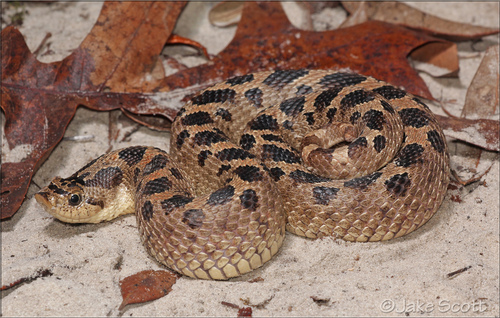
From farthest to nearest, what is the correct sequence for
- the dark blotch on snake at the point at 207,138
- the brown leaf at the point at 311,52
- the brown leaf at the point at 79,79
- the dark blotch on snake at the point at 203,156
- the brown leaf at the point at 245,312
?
1. the brown leaf at the point at 311,52
2. the brown leaf at the point at 79,79
3. the dark blotch on snake at the point at 207,138
4. the dark blotch on snake at the point at 203,156
5. the brown leaf at the point at 245,312

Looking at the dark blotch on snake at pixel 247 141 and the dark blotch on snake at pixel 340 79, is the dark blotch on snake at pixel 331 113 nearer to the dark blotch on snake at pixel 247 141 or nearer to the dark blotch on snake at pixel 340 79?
the dark blotch on snake at pixel 340 79

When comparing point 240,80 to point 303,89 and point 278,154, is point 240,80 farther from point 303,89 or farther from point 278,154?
point 278,154

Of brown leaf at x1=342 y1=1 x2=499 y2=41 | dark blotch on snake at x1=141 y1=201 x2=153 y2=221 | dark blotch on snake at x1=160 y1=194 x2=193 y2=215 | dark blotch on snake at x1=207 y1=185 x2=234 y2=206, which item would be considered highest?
dark blotch on snake at x1=207 y1=185 x2=234 y2=206

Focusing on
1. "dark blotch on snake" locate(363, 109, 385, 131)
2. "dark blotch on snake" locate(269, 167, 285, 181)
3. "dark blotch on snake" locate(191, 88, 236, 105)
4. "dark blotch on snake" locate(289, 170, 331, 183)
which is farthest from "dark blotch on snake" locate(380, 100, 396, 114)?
"dark blotch on snake" locate(191, 88, 236, 105)

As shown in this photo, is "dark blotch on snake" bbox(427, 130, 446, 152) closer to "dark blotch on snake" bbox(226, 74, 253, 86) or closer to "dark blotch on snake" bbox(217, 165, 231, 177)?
"dark blotch on snake" bbox(217, 165, 231, 177)

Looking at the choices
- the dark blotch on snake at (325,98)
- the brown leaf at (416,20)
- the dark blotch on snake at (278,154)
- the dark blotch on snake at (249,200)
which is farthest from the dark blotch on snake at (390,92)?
the dark blotch on snake at (249,200)

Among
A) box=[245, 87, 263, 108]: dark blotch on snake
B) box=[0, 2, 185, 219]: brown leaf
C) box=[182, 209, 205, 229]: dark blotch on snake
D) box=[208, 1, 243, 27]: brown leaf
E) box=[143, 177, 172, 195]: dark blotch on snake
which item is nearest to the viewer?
box=[182, 209, 205, 229]: dark blotch on snake
